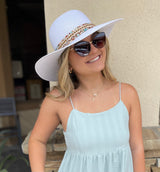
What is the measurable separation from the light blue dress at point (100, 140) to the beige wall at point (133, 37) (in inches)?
23.1

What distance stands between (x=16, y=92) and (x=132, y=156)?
339cm

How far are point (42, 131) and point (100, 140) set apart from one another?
366mm

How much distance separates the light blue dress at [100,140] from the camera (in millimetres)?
1030

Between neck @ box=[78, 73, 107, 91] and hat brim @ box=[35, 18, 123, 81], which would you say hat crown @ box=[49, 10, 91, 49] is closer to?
hat brim @ box=[35, 18, 123, 81]

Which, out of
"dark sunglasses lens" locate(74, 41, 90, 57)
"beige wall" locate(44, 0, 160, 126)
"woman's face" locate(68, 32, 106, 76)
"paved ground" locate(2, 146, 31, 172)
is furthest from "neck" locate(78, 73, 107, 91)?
"paved ground" locate(2, 146, 31, 172)

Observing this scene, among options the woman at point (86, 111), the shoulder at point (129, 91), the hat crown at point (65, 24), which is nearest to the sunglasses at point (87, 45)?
the woman at point (86, 111)

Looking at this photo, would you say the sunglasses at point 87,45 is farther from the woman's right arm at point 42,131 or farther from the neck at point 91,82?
the woman's right arm at point 42,131

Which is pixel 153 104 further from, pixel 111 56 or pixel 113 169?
pixel 113 169

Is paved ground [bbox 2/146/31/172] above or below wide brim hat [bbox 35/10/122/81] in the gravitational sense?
below

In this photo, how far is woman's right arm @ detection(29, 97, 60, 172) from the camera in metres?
1.07

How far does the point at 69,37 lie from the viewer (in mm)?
954

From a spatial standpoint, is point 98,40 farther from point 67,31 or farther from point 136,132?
point 136,132

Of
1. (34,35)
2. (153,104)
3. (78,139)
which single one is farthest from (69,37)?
(34,35)

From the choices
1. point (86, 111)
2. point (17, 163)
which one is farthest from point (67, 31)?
point (17, 163)
